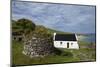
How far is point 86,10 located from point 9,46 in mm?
1177

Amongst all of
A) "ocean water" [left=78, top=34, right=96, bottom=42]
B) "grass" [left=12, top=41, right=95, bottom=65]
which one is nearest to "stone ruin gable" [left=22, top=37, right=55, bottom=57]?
"grass" [left=12, top=41, right=95, bottom=65]

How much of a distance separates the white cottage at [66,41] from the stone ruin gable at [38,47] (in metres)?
0.09

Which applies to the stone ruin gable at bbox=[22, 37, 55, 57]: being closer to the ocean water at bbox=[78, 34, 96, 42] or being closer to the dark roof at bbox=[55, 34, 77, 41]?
the dark roof at bbox=[55, 34, 77, 41]

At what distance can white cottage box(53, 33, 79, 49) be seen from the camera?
2568 millimetres

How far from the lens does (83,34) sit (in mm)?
2697

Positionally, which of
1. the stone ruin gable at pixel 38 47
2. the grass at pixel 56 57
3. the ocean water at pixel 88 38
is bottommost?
the grass at pixel 56 57

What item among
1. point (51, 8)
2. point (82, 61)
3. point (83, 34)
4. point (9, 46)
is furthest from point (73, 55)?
point (9, 46)

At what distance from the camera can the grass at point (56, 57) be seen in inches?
93.3

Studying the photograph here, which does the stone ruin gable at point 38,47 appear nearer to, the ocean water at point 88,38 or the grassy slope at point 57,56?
the grassy slope at point 57,56

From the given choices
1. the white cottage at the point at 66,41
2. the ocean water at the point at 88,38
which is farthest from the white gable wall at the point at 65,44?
the ocean water at the point at 88,38

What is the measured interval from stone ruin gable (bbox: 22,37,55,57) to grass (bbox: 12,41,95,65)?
0.17 feet

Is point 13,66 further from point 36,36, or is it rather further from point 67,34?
point 67,34

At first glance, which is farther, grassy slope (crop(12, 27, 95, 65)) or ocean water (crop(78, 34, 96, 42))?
ocean water (crop(78, 34, 96, 42))

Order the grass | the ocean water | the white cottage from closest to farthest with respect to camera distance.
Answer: the grass < the white cottage < the ocean water
